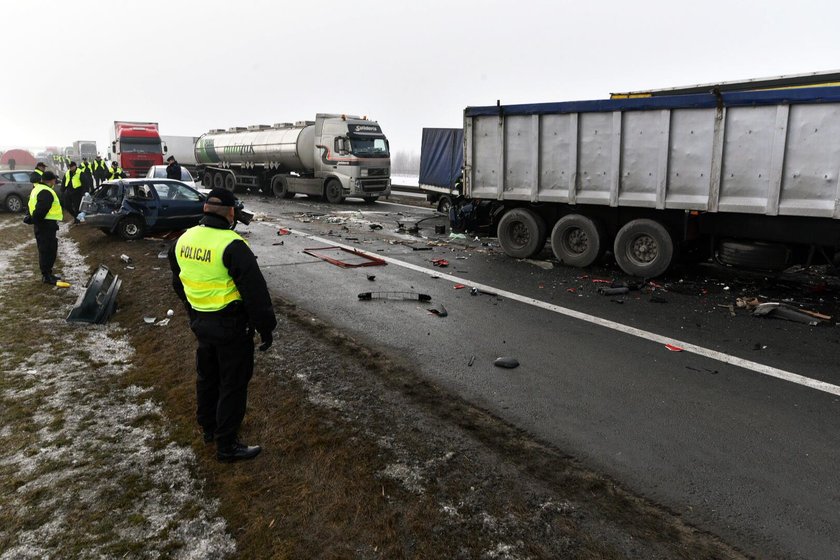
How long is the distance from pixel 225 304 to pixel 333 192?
20354 millimetres

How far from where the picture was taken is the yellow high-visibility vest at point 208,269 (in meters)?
3.49

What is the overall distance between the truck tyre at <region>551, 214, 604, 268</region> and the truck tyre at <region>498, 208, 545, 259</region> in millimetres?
346

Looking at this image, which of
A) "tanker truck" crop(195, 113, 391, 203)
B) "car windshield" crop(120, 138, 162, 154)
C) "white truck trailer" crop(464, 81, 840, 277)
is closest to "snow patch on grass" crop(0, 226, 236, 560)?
"white truck trailer" crop(464, 81, 840, 277)

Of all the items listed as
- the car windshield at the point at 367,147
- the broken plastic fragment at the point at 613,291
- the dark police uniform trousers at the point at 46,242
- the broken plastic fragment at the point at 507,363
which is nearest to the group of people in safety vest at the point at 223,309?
the broken plastic fragment at the point at 507,363

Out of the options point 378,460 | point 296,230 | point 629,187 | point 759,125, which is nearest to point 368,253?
point 296,230

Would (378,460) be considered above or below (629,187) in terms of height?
below

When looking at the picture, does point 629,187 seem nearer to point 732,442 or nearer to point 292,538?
point 732,442

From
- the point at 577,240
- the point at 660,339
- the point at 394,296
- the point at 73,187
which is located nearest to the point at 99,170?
the point at 73,187

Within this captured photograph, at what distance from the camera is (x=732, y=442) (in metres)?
3.98

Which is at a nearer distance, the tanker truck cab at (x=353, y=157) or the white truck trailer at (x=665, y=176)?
the white truck trailer at (x=665, y=176)

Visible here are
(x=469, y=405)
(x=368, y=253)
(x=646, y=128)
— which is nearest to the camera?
(x=469, y=405)

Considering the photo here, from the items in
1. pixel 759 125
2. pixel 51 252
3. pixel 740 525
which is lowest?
pixel 740 525

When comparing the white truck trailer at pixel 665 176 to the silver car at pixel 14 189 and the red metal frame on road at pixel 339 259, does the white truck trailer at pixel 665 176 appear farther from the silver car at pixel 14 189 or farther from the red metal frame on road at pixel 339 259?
the silver car at pixel 14 189

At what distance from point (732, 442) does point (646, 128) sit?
6002mm
